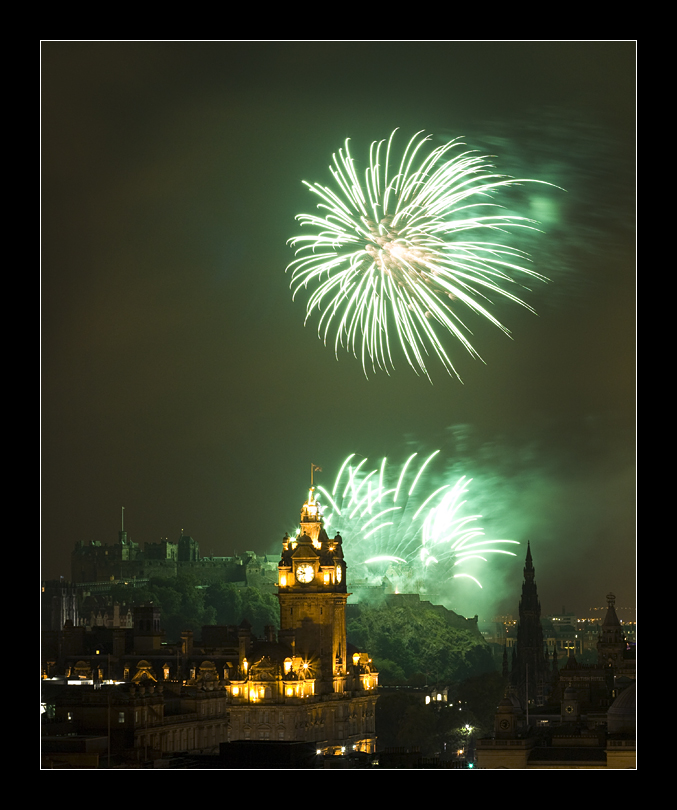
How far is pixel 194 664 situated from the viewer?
3329 inches

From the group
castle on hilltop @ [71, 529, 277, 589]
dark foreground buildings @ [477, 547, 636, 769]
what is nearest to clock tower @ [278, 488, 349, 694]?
dark foreground buildings @ [477, 547, 636, 769]

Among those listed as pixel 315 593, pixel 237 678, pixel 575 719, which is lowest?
pixel 575 719

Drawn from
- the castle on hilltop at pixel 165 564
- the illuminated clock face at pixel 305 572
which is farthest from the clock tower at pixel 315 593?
the castle on hilltop at pixel 165 564

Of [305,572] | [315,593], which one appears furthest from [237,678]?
[305,572]

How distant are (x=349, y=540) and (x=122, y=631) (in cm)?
1398

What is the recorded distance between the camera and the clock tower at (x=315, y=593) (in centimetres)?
8681

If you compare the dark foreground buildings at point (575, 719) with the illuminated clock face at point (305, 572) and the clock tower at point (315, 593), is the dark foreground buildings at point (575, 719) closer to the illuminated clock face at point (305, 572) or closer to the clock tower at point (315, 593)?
the clock tower at point (315, 593)

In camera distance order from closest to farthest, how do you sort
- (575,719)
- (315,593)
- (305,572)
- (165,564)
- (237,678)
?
(575,719)
(237,678)
(315,593)
(305,572)
(165,564)

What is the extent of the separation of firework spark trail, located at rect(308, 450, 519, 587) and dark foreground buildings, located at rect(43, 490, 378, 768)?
13.3 feet

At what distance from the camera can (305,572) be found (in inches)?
3462

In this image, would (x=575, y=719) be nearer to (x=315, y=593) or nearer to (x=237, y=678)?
(x=237, y=678)

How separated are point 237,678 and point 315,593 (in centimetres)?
745

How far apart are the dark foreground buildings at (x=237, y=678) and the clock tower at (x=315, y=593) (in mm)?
50
